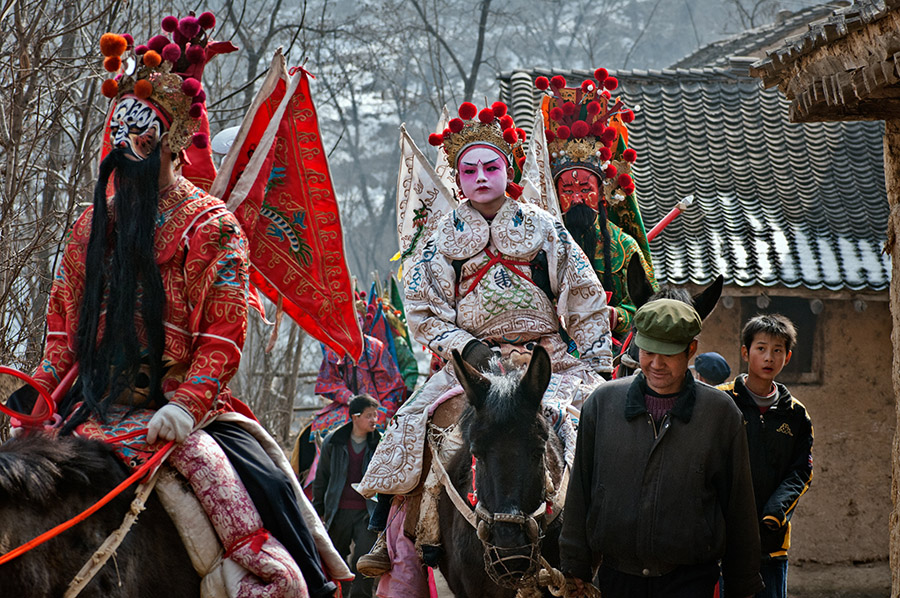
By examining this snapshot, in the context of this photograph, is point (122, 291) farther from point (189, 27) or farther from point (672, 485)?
point (672, 485)

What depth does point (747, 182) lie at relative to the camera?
13758 mm

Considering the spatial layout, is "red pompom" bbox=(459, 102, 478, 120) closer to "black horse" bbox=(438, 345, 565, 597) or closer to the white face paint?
"black horse" bbox=(438, 345, 565, 597)

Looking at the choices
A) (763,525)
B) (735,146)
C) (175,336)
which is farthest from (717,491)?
(735,146)

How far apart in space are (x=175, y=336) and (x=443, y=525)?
180 centimetres

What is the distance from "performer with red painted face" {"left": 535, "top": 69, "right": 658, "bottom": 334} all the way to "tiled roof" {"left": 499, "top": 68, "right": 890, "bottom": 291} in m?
3.81

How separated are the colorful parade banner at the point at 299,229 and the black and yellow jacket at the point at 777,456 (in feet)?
6.37

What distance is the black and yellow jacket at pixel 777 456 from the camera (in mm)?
5387

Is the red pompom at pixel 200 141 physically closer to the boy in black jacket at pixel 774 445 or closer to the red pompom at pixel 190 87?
the red pompom at pixel 190 87

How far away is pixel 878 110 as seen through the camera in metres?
4.94

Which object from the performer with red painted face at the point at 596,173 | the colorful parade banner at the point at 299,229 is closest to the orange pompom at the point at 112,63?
the colorful parade banner at the point at 299,229

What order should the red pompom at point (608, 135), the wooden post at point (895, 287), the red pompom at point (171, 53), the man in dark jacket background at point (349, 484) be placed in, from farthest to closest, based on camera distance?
the man in dark jacket background at point (349, 484)
the red pompom at point (608, 135)
the wooden post at point (895, 287)
the red pompom at point (171, 53)

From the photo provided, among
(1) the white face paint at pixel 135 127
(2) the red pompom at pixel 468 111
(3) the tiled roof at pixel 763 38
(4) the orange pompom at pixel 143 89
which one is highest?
(3) the tiled roof at pixel 763 38

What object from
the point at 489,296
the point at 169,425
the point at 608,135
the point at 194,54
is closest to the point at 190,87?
the point at 194,54

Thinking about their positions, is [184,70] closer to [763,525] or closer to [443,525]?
[443,525]
